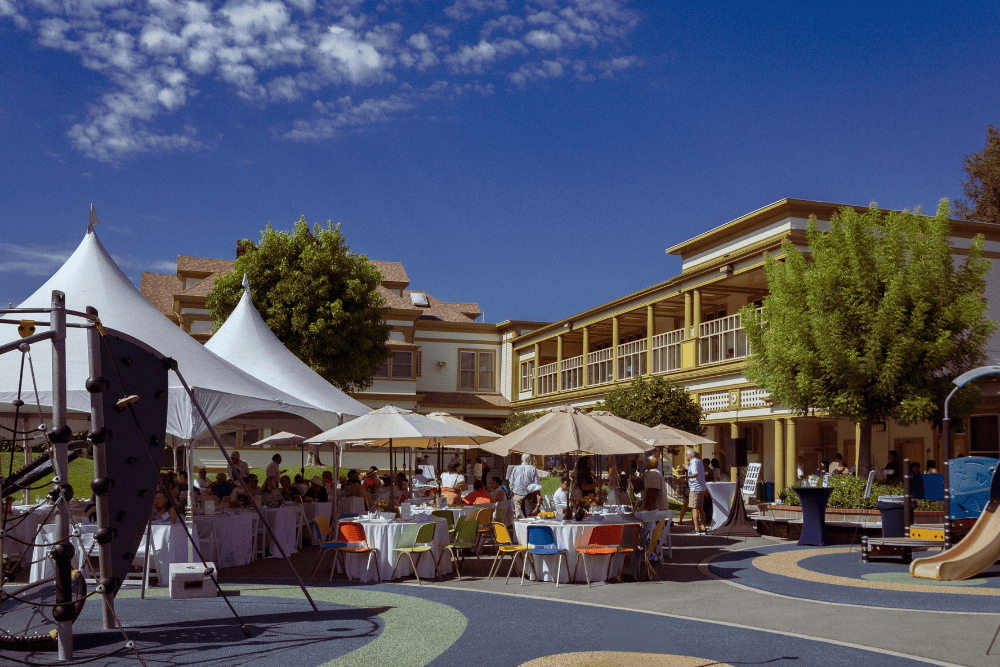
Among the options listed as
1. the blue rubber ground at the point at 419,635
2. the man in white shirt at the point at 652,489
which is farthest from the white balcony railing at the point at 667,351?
the blue rubber ground at the point at 419,635

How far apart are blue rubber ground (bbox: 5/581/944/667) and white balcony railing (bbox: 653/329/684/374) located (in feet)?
62.2

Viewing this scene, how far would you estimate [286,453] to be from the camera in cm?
3688

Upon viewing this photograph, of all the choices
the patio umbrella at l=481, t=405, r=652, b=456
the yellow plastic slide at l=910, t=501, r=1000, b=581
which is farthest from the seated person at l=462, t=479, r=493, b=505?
the yellow plastic slide at l=910, t=501, r=1000, b=581

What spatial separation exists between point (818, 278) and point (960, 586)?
9974 mm

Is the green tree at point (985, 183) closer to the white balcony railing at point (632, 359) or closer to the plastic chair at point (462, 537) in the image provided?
the white balcony railing at point (632, 359)

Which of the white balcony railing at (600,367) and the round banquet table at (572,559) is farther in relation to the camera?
the white balcony railing at (600,367)

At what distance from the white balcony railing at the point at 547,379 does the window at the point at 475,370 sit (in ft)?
14.3

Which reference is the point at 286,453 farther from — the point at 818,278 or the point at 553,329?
the point at 818,278


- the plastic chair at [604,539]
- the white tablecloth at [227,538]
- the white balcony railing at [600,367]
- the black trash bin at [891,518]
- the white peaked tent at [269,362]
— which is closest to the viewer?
the plastic chair at [604,539]

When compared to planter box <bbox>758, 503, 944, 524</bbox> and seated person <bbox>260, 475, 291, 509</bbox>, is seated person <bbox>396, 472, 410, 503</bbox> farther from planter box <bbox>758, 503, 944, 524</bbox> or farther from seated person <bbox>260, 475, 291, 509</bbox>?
planter box <bbox>758, 503, 944, 524</bbox>

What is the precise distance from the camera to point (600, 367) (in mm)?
33969

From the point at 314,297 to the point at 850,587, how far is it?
19.9 m

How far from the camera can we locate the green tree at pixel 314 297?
2775 centimetres

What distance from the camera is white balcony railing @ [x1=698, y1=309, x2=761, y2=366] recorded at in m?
25.0
